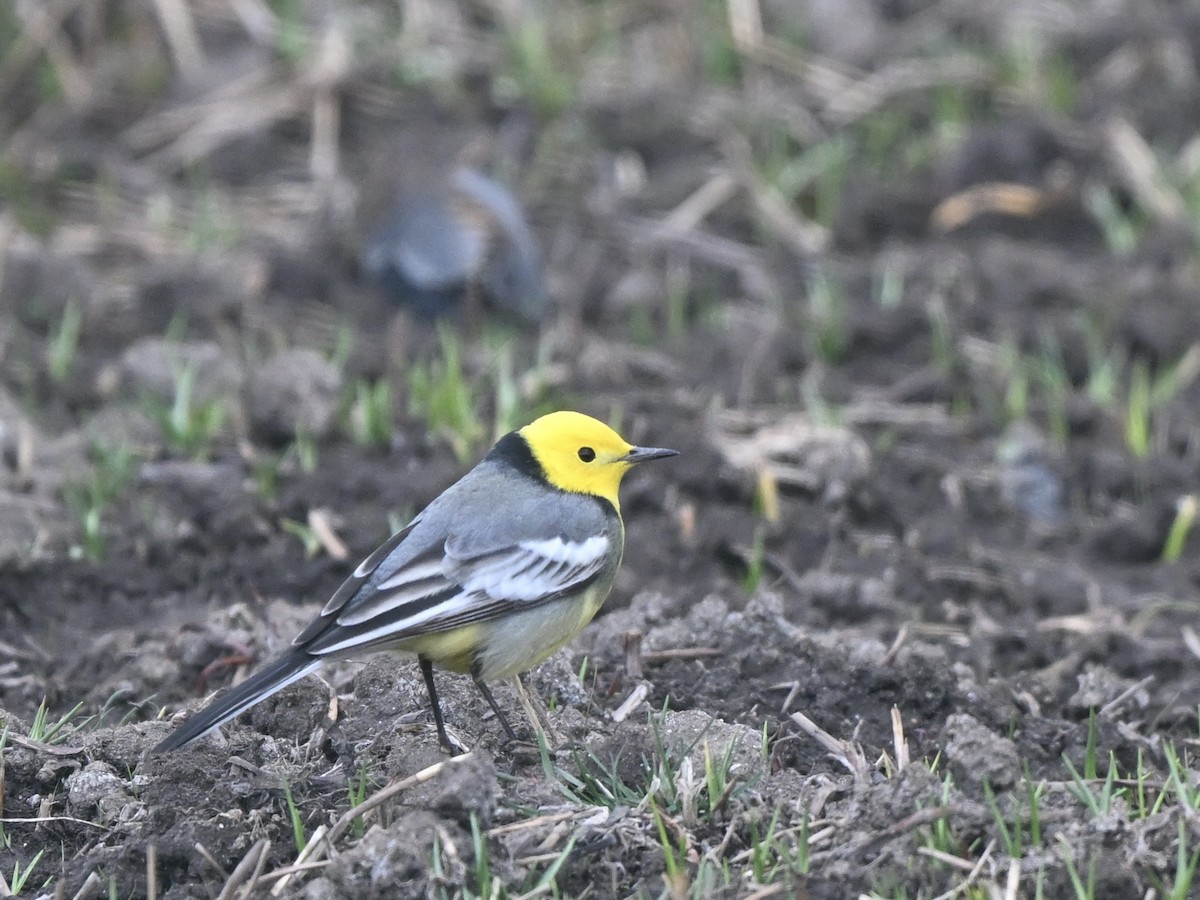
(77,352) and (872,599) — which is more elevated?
(77,352)

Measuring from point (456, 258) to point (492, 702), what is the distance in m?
3.86

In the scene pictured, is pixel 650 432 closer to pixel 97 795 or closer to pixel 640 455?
pixel 640 455

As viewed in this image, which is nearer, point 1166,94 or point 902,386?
point 902,386

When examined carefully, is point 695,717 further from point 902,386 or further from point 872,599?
point 902,386

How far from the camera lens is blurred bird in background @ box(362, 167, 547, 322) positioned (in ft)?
26.4

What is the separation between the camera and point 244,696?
4.02 meters

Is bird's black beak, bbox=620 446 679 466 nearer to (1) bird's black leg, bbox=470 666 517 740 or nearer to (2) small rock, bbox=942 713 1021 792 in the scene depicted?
(1) bird's black leg, bbox=470 666 517 740

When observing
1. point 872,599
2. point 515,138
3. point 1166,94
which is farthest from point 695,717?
point 1166,94

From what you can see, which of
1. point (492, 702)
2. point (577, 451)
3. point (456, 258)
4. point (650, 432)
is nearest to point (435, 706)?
point (492, 702)

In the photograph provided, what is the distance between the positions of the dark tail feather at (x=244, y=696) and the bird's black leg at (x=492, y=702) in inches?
20.3

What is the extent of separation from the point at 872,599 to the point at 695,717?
142 cm

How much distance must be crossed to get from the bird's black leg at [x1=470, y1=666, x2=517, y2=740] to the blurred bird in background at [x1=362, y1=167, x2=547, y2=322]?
3.68 metres

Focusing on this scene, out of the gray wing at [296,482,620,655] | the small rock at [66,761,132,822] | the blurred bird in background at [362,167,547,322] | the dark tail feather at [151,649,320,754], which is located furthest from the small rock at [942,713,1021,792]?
the blurred bird in background at [362,167,547,322]

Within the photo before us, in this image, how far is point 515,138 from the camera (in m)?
9.60
